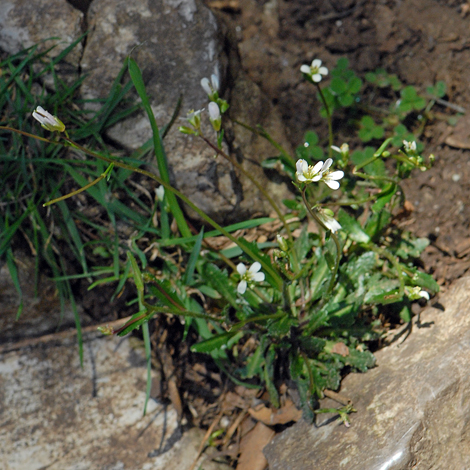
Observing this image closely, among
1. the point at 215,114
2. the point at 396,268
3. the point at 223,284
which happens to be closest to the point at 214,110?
the point at 215,114

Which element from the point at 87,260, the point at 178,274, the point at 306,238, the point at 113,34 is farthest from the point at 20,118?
the point at 306,238

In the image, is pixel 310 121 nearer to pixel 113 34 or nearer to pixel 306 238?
pixel 306 238

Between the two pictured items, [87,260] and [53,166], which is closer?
[53,166]

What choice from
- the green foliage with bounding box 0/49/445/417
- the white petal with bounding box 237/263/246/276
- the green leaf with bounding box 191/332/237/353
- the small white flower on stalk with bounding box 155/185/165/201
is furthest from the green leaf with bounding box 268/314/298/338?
the small white flower on stalk with bounding box 155/185/165/201

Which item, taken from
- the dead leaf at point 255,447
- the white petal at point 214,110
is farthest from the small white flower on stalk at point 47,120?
the dead leaf at point 255,447

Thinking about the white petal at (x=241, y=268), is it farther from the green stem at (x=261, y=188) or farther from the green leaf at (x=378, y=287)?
the green leaf at (x=378, y=287)

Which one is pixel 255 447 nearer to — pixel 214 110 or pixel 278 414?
pixel 278 414
